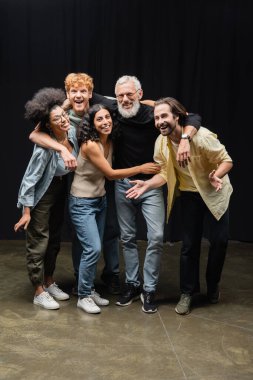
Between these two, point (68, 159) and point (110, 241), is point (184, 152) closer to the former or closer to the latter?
point (68, 159)

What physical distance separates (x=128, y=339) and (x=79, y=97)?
163 cm

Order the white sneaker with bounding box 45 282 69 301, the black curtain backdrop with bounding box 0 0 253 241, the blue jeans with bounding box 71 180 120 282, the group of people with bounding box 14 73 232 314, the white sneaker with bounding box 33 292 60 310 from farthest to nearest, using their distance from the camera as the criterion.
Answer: the black curtain backdrop with bounding box 0 0 253 241
the blue jeans with bounding box 71 180 120 282
the white sneaker with bounding box 45 282 69 301
the white sneaker with bounding box 33 292 60 310
the group of people with bounding box 14 73 232 314

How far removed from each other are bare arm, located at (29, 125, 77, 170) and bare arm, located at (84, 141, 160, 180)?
0.14 meters

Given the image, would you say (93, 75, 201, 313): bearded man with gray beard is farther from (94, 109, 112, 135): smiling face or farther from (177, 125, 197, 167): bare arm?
(177, 125, 197, 167): bare arm

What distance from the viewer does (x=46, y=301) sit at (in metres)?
3.87

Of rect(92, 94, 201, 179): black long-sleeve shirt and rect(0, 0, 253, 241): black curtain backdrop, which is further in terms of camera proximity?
rect(0, 0, 253, 241): black curtain backdrop

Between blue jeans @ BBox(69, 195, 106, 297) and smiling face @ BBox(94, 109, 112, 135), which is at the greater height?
smiling face @ BBox(94, 109, 112, 135)

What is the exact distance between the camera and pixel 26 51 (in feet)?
17.5

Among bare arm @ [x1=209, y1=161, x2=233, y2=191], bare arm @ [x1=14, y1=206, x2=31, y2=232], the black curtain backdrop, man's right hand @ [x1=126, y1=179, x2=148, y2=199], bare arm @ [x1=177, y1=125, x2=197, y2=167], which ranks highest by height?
the black curtain backdrop

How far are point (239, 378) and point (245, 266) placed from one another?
2093mm

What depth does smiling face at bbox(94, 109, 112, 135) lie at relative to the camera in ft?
11.8

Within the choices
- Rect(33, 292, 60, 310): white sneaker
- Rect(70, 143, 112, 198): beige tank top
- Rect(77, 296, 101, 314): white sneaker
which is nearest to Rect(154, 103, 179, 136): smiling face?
Rect(70, 143, 112, 198): beige tank top

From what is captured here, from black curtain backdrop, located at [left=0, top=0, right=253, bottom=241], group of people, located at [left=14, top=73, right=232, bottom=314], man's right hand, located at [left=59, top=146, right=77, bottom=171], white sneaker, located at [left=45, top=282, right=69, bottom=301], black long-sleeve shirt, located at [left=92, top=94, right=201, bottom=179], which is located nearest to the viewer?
Result: man's right hand, located at [left=59, top=146, right=77, bottom=171]

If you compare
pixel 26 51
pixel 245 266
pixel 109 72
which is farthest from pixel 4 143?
pixel 245 266
